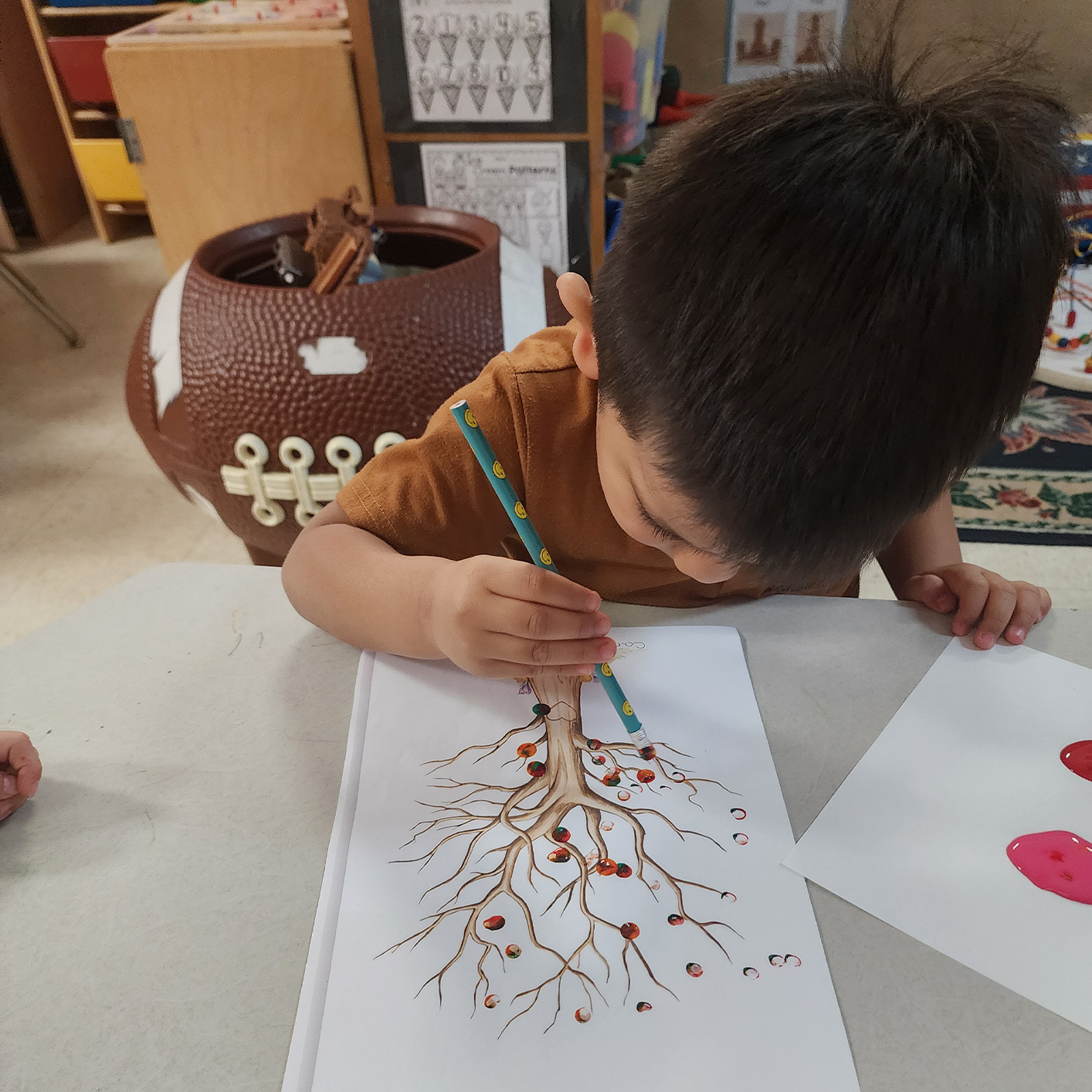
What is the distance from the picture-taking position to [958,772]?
0.44 metres

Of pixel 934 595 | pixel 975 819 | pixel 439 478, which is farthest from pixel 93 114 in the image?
pixel 975 819

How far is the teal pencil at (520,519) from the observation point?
42 cm

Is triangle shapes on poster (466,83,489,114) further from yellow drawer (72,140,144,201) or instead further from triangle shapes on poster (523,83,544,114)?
yellow drawer (72,140,144,201)

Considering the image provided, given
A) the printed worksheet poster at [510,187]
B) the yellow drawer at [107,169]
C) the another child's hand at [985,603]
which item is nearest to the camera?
the another child's hand at [985,603]

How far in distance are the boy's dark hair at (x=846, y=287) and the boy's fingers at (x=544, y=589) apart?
0.34 feet

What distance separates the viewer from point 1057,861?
15.6 inches

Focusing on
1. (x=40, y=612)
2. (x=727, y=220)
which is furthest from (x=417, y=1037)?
(x=40, y=612)

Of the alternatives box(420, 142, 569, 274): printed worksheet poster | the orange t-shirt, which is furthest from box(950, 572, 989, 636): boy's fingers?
box(420, 142, 569, 274): printed worksheet poster

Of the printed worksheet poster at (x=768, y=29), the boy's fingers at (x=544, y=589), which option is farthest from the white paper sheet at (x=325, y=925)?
the printed worksheet poster at (x=768, y=29)

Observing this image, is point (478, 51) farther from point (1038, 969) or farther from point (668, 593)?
point (1038, 969)

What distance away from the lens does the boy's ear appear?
0.45 meters

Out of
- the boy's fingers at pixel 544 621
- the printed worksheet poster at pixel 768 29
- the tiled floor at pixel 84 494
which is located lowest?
the tiled floor at pixel 84 494

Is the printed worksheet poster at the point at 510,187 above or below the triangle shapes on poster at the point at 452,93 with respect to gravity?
below

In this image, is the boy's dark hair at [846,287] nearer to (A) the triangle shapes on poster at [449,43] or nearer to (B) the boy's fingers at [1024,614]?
(B) the boy's fingers at [1024,614]
